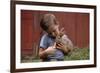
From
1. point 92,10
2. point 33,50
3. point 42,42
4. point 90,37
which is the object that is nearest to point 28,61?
point 33,50

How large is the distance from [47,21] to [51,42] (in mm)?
226

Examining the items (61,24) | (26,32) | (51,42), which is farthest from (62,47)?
(26,32)

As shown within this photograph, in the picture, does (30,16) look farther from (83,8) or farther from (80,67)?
(80,67)

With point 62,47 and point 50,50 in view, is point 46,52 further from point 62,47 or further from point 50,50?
point 62,47

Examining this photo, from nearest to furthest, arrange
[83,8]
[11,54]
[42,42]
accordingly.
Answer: [11,54] < [42,42] < [83,8]

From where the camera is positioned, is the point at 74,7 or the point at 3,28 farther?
the point at 74,7

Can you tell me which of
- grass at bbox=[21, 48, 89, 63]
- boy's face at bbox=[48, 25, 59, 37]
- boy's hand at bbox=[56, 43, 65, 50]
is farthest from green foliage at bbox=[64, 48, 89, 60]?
boy's face at bbox=[48, 25, 59, 37]

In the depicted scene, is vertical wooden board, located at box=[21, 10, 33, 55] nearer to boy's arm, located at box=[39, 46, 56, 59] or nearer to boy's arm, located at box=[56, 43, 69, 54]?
boy's arm, located at box=[39, 46, 56, 59]

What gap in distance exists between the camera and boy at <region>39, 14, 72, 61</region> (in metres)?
1.95

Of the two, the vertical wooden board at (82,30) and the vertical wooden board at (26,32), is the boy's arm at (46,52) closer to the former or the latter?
the vertical wooden board at (26,32)

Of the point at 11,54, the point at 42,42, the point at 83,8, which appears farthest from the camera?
the point at 83,8

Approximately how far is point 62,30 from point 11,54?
1.96 ft

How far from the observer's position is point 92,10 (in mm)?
2123

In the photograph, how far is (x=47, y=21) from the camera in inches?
77.8
